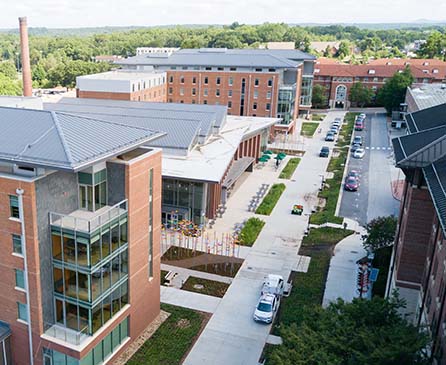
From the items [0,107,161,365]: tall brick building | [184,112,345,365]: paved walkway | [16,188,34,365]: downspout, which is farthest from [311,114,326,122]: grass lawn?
[16,188,34,365]: downspout

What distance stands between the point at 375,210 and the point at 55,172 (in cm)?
3173

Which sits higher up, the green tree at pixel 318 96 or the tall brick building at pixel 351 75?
the tall brick building at pixel 351 75

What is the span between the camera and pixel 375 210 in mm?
41594

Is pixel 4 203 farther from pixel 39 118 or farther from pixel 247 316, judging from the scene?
pixel 247 316

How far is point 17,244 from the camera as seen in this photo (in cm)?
1803

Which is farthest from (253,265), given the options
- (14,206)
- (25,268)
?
(14,206)

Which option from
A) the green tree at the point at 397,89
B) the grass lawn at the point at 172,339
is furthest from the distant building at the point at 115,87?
the green tree at the point at 397,89

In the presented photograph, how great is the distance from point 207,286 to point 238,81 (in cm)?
4567

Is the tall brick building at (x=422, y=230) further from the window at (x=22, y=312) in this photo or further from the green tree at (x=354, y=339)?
the window at (x=22, y=312)

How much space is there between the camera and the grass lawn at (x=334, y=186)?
39.2 meters

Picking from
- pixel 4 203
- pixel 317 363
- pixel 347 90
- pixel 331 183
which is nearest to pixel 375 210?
pixel 331 183

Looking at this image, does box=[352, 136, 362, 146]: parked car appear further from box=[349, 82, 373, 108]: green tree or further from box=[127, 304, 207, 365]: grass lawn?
box=[127, 304, 207, 365]: grass lawn

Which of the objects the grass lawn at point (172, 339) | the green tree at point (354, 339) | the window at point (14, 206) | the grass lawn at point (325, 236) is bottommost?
the grass lawn at point (172, 339)

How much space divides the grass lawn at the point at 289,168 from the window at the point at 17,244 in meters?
36.2
